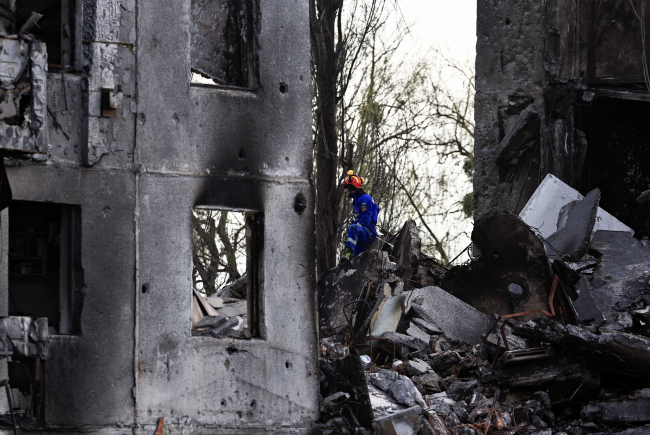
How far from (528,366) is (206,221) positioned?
1256 cm

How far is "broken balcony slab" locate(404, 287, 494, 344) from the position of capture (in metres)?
11.6

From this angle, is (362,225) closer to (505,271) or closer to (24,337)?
(505,271)

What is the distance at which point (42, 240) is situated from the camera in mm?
8914

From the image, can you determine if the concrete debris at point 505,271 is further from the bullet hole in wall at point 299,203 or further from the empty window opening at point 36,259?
the empty window opening at point 36,259

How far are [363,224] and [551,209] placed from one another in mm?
3371

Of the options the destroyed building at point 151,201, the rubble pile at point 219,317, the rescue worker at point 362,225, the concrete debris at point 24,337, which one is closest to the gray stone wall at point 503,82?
the rescue worker at point 362,225

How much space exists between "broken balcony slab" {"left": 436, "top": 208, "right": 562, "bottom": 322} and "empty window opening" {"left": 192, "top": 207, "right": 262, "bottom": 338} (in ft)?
9.63

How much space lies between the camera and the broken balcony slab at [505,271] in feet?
38.1

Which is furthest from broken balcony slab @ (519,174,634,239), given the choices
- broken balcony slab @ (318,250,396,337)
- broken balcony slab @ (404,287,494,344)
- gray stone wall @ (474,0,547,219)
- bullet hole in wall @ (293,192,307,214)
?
bullet hole in wall @ (293,192,307,214)

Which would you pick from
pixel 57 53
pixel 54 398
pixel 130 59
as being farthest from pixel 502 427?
pixel 57 53

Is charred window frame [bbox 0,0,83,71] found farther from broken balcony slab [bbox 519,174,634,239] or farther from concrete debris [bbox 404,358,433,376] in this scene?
broken balcony slab [bbox 519,174,634,239]

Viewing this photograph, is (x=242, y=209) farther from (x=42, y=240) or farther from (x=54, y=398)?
(x=54, y=398)

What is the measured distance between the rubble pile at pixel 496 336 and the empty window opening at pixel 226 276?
110 centimetres

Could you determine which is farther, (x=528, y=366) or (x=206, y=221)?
(x=206, y=221)
